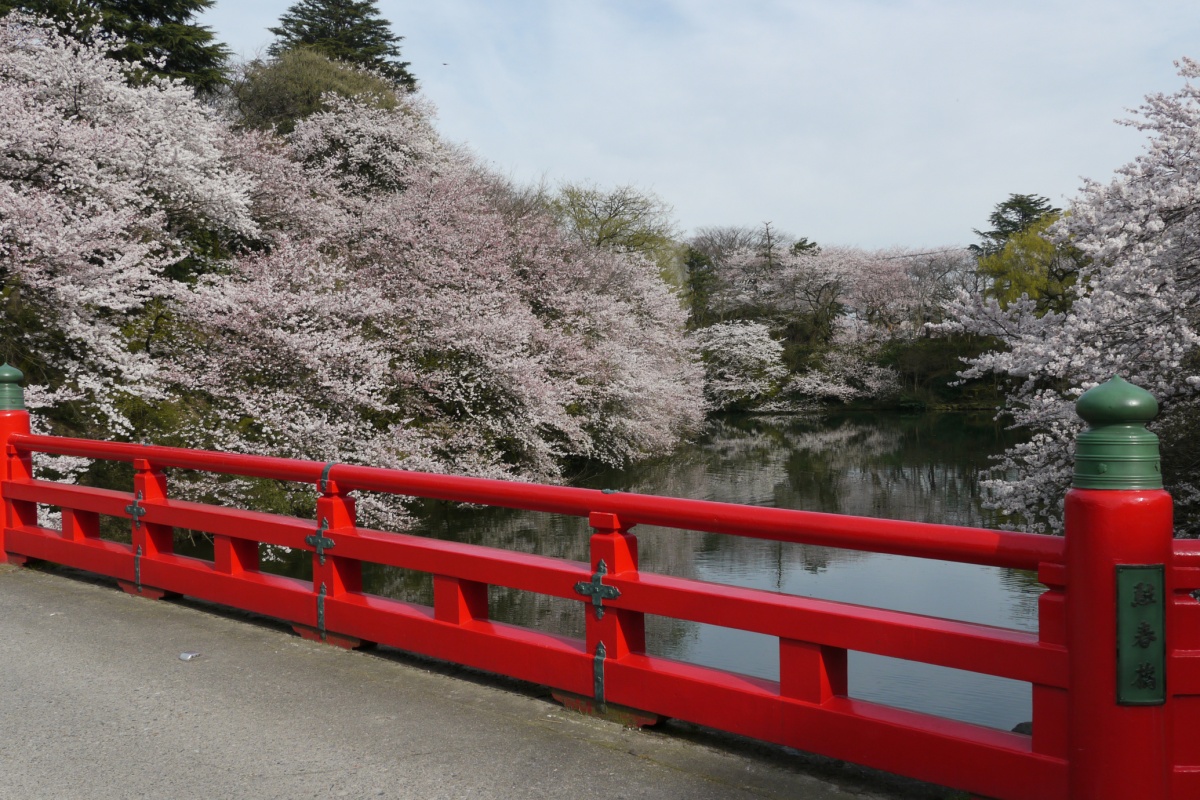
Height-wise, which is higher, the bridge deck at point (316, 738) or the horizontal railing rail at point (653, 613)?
the horizontal railing rail at point (653, 613)

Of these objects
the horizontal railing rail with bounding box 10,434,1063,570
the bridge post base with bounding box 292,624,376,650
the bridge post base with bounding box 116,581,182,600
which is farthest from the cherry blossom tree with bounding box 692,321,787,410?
the horizontal railing rail with bounding box 10,434,1063,570

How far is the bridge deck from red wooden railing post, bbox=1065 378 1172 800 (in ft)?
2.27

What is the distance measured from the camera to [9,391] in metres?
6.59

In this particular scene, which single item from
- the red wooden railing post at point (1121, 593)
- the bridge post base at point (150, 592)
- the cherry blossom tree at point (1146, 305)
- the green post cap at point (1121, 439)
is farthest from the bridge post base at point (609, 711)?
the cherry blossom tree at point (1146, 305)

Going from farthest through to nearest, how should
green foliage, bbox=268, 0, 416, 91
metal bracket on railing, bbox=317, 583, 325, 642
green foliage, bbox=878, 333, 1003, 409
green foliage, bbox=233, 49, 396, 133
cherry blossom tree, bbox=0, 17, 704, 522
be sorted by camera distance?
green foliage, bbox=878, 333, 1003, 409
green foliage, bbox=268, 0, 416, 91
green foliage, bbox=233, 49, 396, 133
cherry blossom tree, bbox=0, 17, 704, 522
metal bracket on railing, bbox=317, 583, 325, 642

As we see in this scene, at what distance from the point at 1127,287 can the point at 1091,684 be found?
7.52m

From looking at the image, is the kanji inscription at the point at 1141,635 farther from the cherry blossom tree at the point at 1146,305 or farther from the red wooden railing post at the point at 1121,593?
the cherry blossom tree at the point at 1146,305

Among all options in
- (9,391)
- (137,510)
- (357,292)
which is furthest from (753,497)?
(137,510)

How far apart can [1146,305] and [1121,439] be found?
7574 mm

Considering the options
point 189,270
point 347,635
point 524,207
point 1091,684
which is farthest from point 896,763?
point 524,207

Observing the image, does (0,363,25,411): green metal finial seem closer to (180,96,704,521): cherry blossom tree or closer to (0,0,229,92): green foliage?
(180,96,704,521): cherry blossom tree

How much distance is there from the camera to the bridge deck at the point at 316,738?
3.00m

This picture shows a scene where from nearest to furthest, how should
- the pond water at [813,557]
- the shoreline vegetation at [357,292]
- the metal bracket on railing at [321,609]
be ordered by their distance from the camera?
the metal bracket on railing at [321,609]
the pond water at [813,557]
the shoreline vegetation at [357,292]

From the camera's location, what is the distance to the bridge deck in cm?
300
